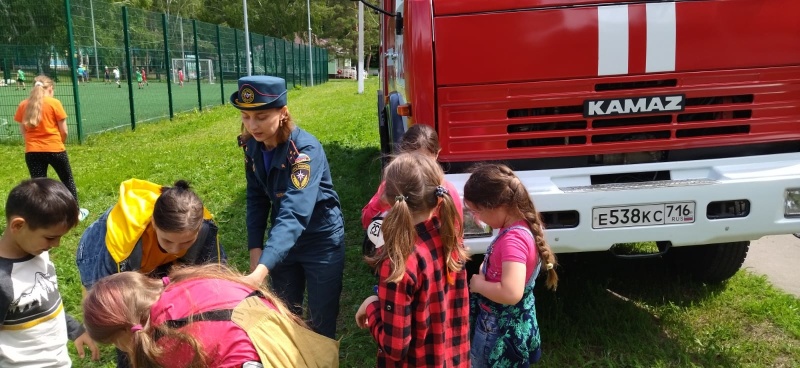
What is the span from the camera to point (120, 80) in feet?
41.4

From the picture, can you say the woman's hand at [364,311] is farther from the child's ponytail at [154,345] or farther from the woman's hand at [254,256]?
the woman's hand at [254,256]

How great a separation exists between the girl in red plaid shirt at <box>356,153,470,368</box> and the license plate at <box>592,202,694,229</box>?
1234mm

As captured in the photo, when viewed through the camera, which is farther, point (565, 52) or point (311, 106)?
point (311, 106)

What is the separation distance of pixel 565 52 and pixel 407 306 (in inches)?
72.0

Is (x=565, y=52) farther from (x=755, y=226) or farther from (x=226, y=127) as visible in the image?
(x=226, y=127)

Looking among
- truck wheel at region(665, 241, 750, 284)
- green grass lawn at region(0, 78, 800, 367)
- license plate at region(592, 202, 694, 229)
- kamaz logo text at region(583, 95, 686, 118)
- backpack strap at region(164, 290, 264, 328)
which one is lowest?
green grass lawn at region(0, 78, 800, 367)

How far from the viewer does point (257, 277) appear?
7.24 feet

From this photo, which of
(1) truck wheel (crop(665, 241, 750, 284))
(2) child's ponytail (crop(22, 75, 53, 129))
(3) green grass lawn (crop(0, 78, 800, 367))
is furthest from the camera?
(2) child's ponytail (crop(22, 75, 53, 129))

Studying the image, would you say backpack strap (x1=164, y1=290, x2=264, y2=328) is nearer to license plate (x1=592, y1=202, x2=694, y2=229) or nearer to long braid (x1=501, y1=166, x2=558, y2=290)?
long braid (x1=501, y1=166, x2=558, y2=290)

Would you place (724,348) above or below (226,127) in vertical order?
below

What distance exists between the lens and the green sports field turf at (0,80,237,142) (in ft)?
36.2

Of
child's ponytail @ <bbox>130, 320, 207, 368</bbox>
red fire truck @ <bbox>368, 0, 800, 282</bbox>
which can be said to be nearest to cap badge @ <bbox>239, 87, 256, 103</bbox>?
red fire truck @ <bbox>368, 0, 800, 282</bbox>

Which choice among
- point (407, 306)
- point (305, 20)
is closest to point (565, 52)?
point (407, 306)

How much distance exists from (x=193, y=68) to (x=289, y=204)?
49.2 feet
